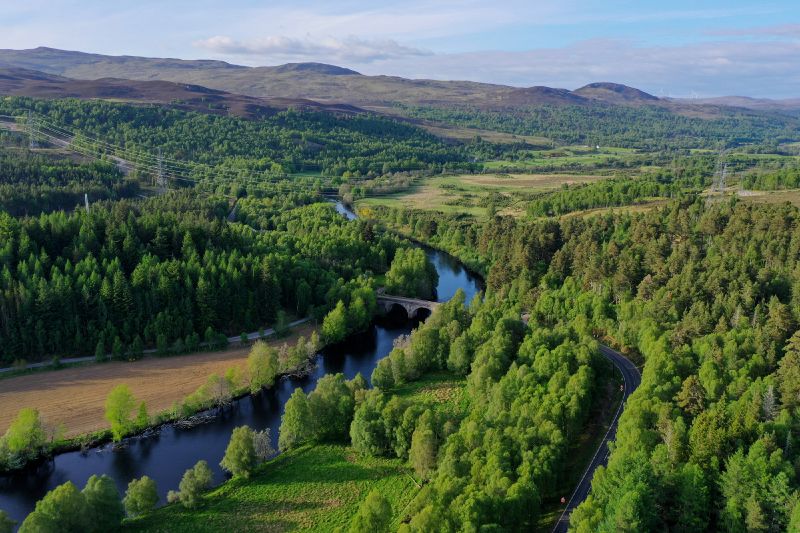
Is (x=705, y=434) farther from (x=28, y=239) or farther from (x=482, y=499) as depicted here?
(x=28, y=239)

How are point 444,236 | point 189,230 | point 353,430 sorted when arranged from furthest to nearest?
point 444,236 < point 189,230 < point 353,430

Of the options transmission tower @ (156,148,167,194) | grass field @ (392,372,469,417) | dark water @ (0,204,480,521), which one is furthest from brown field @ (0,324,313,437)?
transmission tower @ (156,148,167,194)

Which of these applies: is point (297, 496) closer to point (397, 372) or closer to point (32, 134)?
point (397, 372)

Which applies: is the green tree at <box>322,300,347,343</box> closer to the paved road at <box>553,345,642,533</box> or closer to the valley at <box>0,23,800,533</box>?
the valley at <box>0,23,800,533</box>

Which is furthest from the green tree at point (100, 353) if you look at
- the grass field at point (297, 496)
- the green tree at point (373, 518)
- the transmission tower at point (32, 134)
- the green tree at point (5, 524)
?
the transmission tower at point (32, 134)

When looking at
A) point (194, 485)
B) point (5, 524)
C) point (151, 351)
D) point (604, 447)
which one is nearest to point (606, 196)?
point (604, 447)

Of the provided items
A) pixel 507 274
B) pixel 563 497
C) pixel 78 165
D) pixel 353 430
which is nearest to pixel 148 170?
pixel 78 165
